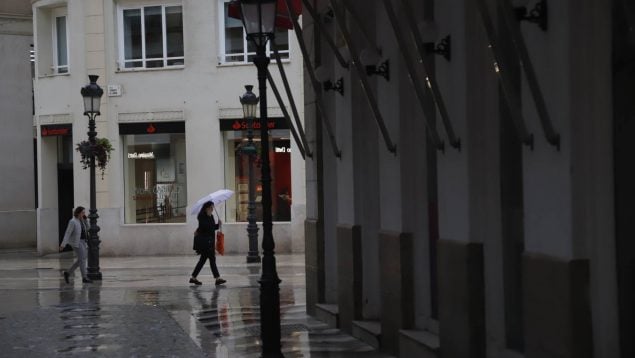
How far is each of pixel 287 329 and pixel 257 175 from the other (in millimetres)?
19190

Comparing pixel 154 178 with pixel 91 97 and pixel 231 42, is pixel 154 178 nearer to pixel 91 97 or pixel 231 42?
pixel 231 42

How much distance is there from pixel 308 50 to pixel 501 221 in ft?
24.9

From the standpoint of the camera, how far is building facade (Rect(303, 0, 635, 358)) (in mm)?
7539

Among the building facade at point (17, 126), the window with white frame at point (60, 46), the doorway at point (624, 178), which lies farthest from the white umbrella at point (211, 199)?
the building facade at point (17, 126)

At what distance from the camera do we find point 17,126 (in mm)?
40188

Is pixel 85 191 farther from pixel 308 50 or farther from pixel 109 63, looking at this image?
pixel 308 50

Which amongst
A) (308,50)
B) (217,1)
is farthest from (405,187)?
(217,1)

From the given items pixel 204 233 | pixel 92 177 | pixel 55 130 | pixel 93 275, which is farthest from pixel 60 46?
pixel 204 233

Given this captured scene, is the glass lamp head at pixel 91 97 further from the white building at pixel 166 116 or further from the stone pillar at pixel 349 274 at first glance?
the stone pillar at pixel 349 274

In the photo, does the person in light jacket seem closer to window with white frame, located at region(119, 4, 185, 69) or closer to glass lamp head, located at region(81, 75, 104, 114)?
glass lamp head, located at region(81, 75, 104, 114)

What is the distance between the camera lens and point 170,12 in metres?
34.1

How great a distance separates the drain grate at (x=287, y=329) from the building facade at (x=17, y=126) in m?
26.8

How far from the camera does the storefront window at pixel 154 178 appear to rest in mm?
34125

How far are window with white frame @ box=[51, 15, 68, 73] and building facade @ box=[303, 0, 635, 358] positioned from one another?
22115 mm
